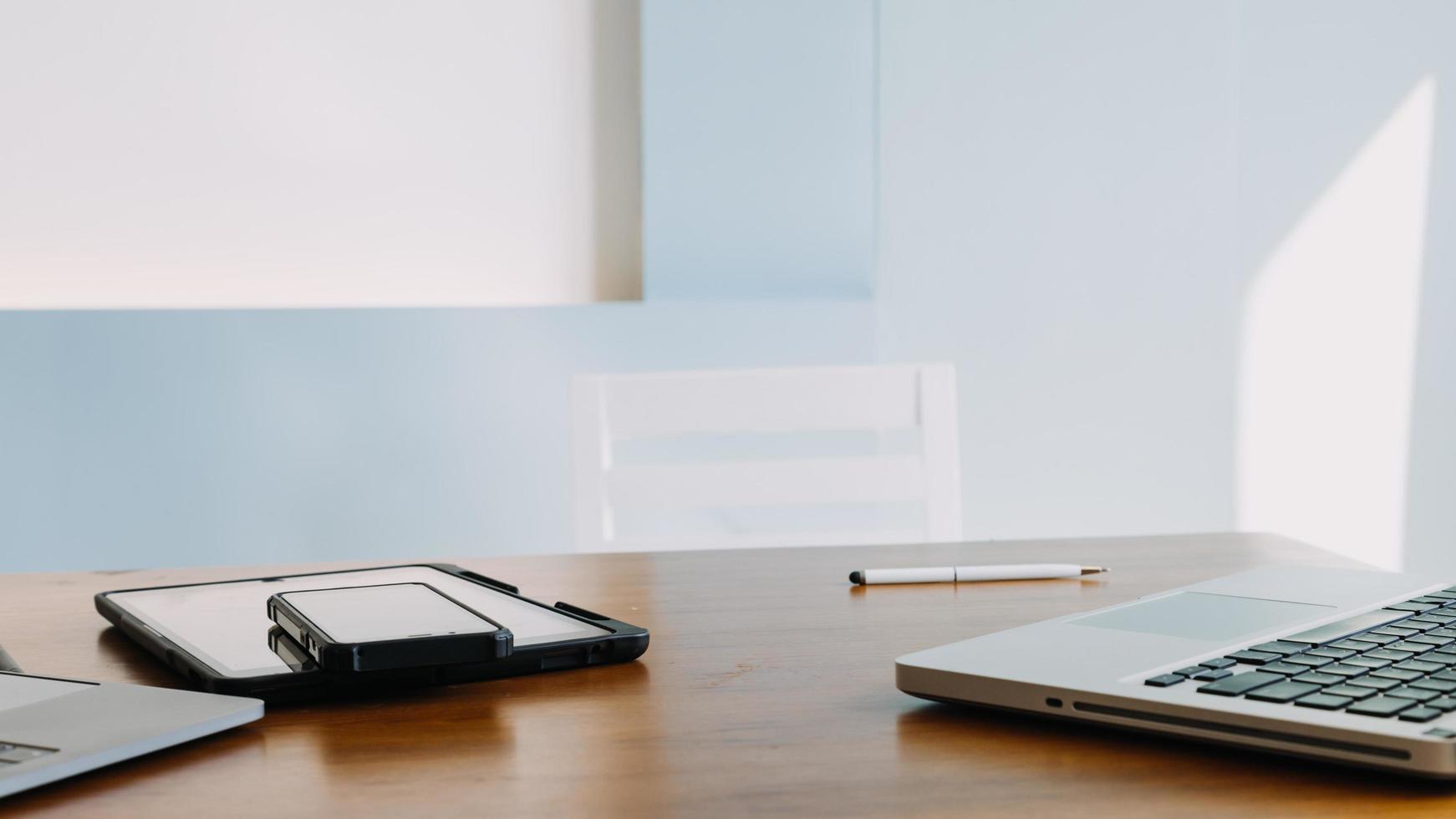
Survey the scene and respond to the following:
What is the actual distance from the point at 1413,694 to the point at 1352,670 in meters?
0.04

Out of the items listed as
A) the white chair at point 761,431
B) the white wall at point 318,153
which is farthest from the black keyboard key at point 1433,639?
the white wall at point 318,153

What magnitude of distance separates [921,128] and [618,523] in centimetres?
89

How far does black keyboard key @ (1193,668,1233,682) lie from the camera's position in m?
0.47

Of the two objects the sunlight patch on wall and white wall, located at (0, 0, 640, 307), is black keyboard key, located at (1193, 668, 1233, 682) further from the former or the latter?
the sunlight patch on wall

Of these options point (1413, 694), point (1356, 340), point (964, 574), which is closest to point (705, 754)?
point (1413, 694)

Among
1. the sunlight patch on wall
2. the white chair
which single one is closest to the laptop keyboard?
the white chair

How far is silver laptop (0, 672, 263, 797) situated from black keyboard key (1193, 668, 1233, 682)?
1.19ft

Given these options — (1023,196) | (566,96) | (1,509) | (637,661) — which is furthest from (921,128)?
(637,661)

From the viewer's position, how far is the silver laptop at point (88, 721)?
0.43 metres

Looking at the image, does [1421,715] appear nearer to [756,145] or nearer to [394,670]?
[394,670]

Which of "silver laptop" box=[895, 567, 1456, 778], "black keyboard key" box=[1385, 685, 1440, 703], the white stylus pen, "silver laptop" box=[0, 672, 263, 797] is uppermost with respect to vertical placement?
"black keyboard key" box=[1385, 685, 1440, 703]

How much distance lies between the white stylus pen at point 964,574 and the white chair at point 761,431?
1.49 ft

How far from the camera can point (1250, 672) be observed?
0.47 m

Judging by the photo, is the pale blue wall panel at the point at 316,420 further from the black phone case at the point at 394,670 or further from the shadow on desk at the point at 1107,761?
the shadow on desk at the point at 1107,761
